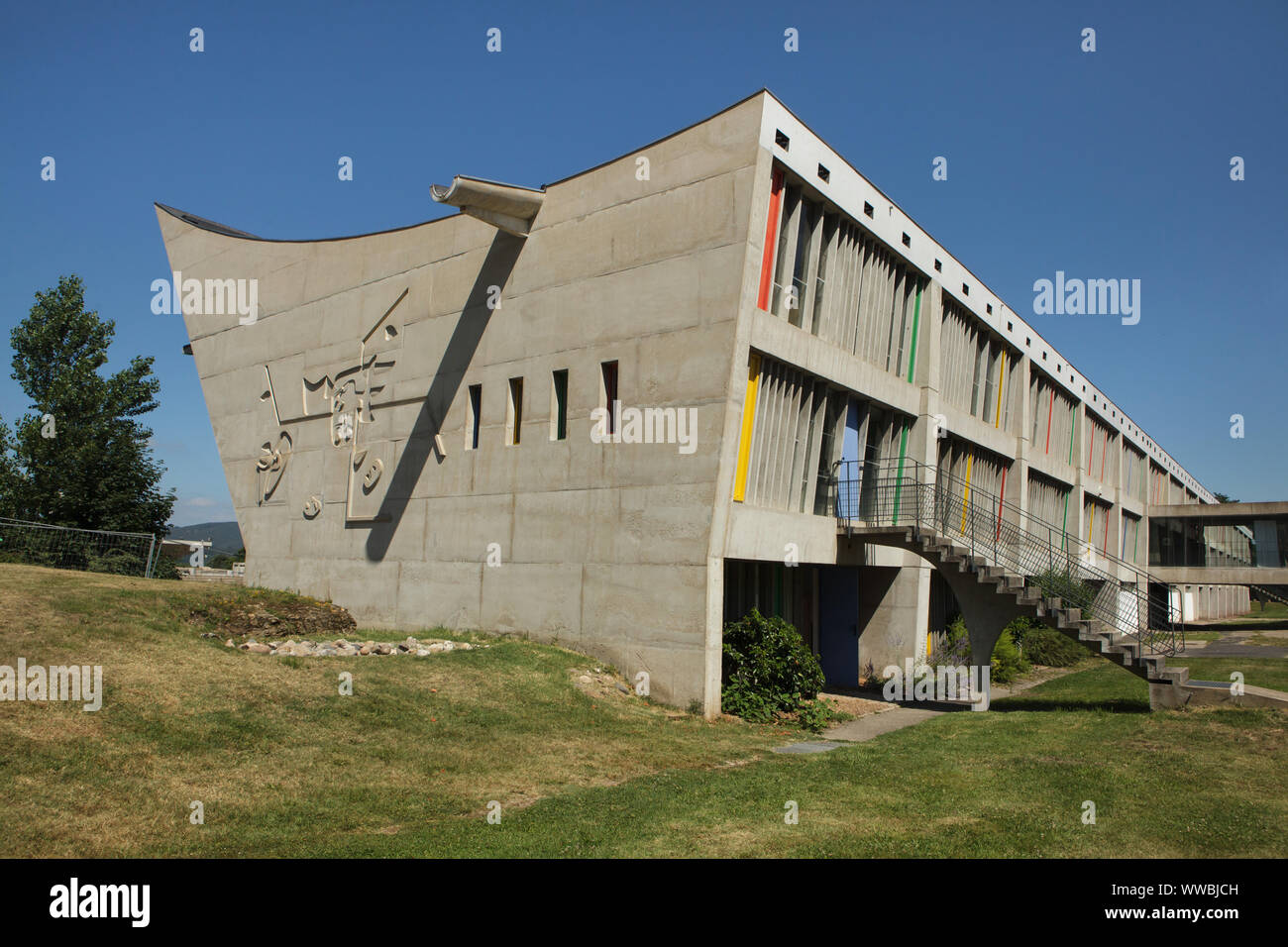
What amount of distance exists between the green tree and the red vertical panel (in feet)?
98.0

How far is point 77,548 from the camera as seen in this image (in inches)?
1040

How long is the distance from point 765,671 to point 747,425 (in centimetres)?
469

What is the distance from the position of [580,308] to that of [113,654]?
33.8ft

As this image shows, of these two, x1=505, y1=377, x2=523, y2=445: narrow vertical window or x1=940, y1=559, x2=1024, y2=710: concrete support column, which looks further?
x1=505, y1=377, x2=523, y2=445: narrow vertical window

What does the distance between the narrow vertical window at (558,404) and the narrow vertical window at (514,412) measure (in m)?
1.20

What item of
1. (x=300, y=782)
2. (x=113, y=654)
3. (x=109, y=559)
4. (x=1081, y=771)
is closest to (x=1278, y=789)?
(x=1081, y=771)

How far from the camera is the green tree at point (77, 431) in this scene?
34.3 metres

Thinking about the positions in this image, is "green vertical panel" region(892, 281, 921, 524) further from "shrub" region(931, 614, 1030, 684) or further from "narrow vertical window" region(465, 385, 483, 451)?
"narrow vertical window" region(465, 385, 483, 451)

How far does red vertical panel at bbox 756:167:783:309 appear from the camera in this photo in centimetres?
1642

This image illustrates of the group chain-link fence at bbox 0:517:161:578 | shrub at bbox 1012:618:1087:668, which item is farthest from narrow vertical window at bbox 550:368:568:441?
shrub at bbox 1012:618:1087:668

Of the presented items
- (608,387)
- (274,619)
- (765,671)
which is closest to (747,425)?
(608,387)

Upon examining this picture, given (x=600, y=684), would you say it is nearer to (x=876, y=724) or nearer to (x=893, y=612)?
(x=876, y=724)

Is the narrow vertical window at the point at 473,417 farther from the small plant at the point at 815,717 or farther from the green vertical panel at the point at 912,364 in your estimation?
the green vertical panel at the point at 912,364

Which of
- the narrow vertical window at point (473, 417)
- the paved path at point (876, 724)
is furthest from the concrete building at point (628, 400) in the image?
the paved path at point (876, 724)
